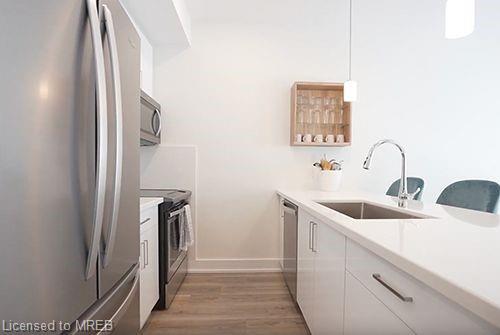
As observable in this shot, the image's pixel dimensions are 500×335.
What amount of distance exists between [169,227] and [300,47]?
→ 235 cm

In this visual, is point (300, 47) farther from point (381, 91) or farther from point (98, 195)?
point (98, 195)

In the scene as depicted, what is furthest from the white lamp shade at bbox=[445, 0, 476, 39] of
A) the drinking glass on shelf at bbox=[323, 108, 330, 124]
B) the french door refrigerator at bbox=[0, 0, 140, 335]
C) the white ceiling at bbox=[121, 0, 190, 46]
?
the white ceiling at bbox=[121, 0, 190, 46]

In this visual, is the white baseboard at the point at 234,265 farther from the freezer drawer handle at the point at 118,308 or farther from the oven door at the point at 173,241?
the freezer drawer handle at the point at 118,308

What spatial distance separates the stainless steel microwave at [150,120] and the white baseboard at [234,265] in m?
1.39

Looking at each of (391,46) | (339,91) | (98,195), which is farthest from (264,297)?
(391,46)

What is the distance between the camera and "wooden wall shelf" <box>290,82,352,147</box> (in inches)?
118

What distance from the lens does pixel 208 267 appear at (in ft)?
9.72

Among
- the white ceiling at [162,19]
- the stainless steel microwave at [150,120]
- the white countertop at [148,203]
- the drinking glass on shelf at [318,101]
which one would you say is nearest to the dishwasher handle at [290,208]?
the white countertop at [148,203]

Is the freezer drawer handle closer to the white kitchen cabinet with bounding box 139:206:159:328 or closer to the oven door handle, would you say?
the white kitchen cabinet with bounding box 139:206:159:328

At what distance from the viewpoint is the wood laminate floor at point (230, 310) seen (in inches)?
73.5

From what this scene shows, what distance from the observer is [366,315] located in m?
0.92

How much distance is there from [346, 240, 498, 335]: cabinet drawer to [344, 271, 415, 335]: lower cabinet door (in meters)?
0.02

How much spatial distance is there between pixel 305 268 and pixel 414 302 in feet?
3.89

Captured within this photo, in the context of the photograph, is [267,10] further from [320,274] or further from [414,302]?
[414,302]
